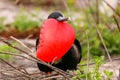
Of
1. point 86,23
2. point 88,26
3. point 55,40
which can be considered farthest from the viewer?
point 86,23

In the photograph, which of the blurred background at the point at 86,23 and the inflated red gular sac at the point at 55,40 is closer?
the inflated red gular sac at the point at 55,40

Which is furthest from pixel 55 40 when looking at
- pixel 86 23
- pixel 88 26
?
pixel 86 23

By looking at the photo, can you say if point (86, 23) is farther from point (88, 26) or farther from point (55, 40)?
point (55, 40)

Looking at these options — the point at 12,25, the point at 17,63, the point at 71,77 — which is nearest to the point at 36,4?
the point at 12,25

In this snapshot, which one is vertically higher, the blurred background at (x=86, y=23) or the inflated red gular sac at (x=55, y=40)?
the inflated red gular sac at (x=55, y=40)

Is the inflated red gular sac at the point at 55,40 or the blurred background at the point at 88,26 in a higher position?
the inflated red gular sac at the point at 55,40

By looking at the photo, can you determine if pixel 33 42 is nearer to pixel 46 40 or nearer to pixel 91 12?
pixel 91 12

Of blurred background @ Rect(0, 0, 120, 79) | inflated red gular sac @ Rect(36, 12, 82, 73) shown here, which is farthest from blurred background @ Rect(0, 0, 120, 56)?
inflated red gular sac @ Rect(36, 12, 82, 73)

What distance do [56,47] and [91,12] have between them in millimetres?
2197

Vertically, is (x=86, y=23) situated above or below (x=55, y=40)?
below

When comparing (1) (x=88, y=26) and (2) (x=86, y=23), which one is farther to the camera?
(2) (x=86, y=23)

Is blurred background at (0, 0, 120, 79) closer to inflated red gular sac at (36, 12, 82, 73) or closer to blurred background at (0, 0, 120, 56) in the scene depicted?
blurred background at (0, 0, 120, 56)

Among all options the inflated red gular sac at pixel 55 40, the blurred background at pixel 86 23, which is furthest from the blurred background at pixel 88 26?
the inflated red gular sac at pixel 55 40

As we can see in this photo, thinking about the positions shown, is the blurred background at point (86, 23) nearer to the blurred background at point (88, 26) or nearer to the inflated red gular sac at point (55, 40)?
the blurred background at point (88, 26)
